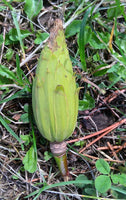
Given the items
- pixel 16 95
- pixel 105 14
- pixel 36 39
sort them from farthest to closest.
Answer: pixel 105 14 → pixel 36 39 → pixel 16 95

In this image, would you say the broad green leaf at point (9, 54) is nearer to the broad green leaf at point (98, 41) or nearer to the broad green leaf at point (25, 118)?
the broad green leaf at point (25, 118)

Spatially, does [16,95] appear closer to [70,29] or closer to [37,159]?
[37,159]

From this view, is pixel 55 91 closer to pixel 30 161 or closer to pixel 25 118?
pixel 25 118

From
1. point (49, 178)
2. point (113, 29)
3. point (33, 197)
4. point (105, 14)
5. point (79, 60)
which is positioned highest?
point (105, 14)

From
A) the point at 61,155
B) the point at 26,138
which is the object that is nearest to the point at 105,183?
the point at 61,155

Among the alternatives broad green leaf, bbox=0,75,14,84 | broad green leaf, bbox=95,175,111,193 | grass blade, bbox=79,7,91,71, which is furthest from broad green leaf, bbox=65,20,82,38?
broad green leaf, bbox=95,175,111,193

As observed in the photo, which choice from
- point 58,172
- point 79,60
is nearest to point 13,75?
point 79,60
